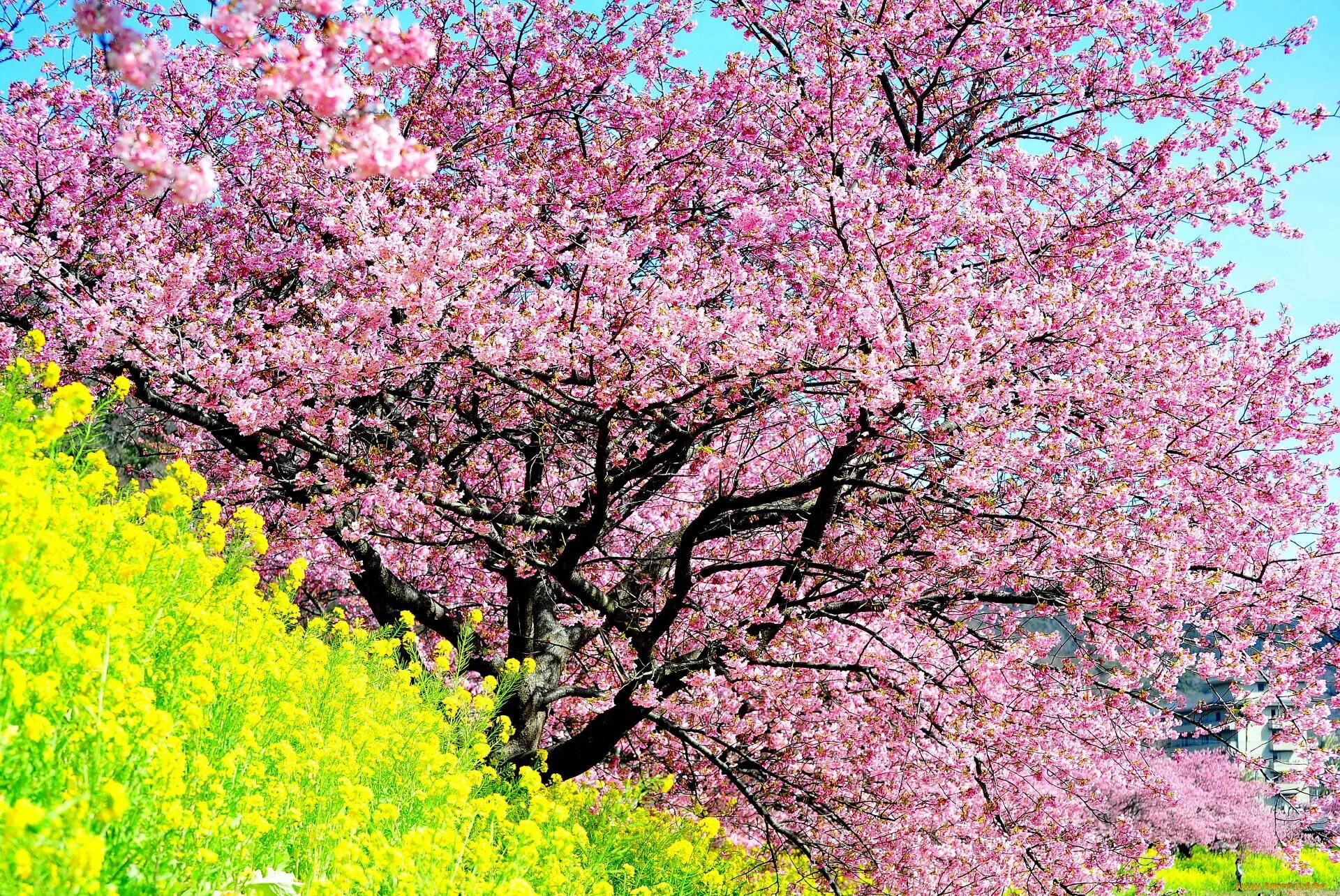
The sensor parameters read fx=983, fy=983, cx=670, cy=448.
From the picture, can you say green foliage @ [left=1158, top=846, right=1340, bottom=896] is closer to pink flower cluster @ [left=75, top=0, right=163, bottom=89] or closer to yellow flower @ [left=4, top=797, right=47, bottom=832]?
yellow flower @ [left=4, top=797, right=47, bottom=832]

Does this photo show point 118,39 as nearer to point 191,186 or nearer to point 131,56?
point 131,56

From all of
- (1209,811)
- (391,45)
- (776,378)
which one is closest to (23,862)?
(391,45)

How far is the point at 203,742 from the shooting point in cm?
421

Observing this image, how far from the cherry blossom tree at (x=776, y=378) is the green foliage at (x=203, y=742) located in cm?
150

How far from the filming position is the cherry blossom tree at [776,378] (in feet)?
23.1

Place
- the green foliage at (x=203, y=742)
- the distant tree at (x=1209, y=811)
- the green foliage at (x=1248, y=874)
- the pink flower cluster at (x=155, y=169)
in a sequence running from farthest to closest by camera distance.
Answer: the distant tree at (x=1209, y=811) < the green foliage at (x=1248, y=874) < the green foliage at (x=203, y=742) < the pink flower cluster at (x=155, y=169)

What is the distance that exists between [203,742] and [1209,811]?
2940 centimetres

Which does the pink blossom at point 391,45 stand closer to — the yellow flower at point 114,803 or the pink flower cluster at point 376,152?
the pink flower cluster at point 376,152

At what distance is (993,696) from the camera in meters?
7.45

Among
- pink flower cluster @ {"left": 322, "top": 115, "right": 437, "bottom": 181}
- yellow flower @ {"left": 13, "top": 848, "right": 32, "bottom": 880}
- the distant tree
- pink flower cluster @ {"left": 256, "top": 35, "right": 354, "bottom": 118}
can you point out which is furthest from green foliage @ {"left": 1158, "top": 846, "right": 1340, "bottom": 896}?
pink flower cluster @ {"left": 256, "top": 35, "right": 354, "bottom": 118}

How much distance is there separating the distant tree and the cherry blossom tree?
60.0 feet

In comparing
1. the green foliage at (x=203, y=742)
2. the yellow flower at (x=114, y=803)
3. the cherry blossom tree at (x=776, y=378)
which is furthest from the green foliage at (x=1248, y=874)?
the yellow flower at (x=114, y=803)

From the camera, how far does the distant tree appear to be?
25250 mm

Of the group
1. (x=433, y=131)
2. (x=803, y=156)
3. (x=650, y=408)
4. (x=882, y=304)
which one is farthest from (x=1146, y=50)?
(x=433, y=131)
